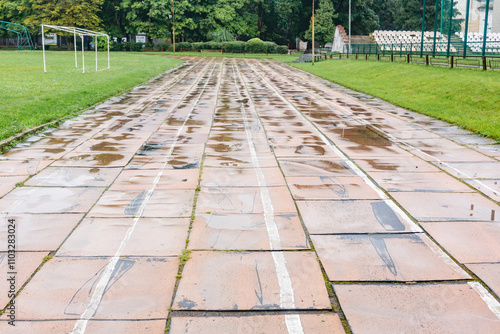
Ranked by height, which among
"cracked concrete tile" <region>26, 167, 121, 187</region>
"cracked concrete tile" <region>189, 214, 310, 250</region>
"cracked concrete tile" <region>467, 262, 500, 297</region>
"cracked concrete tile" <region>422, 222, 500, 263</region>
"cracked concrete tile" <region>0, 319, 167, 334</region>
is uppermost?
"cracked concrete tile" <region>26, 167, 121, 187</region>

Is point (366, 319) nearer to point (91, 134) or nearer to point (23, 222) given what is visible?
point (23, 222)

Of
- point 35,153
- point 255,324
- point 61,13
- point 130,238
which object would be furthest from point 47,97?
point 61,13

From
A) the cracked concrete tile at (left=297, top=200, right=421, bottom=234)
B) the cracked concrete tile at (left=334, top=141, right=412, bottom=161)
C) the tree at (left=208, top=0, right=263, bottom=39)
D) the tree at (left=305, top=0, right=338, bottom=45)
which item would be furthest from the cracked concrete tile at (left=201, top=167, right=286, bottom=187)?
the tree at (left=208, top=0, right=263, bottom=39)

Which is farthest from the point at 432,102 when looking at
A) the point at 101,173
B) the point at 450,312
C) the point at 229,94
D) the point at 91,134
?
the point at 450,312

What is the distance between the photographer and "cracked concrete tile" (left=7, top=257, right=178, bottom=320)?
3725 mm

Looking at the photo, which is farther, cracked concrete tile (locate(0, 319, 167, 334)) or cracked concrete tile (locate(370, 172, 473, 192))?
cracked concrete tile (locate(370, 172, 473, 192))

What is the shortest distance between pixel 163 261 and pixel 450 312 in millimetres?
2429

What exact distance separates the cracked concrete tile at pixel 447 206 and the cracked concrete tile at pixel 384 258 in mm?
770

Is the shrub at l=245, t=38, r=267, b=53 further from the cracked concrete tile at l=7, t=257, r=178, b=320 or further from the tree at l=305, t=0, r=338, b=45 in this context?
the cracked concrete tile at l=7, t=257, r=178, b=320

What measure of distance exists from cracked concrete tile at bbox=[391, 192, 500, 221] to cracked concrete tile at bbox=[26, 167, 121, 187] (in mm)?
4089

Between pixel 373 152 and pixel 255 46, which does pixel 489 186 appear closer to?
pixel 373 152

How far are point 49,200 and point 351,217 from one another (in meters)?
3.72

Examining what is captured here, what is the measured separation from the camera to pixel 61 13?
6631 centimetres

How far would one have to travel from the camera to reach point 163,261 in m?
4.61
